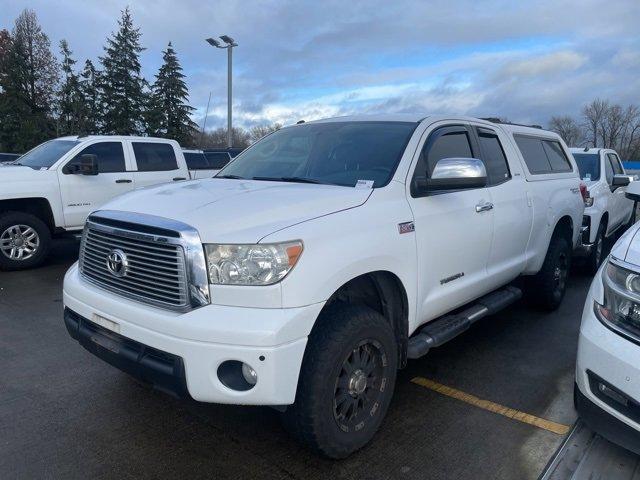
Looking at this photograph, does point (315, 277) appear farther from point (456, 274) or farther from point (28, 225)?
point (28, 225)

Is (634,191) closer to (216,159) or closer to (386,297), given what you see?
(386,297)

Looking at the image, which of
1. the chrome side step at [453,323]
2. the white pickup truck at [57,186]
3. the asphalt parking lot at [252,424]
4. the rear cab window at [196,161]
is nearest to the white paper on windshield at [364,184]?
the chrome side step at [453,323]

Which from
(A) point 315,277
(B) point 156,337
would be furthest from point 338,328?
(B) point 156,337

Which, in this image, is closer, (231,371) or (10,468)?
(231,371)

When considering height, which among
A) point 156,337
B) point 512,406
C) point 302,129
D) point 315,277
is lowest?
point 512,406

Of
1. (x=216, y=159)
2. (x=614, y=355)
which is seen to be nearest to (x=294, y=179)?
(x=614, y=355)

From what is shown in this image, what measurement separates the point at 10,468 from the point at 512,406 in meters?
3.09

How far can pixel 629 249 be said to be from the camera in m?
2.74

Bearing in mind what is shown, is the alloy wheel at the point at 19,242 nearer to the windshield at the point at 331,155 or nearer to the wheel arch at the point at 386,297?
Answer: the windshield at the point at 331,155

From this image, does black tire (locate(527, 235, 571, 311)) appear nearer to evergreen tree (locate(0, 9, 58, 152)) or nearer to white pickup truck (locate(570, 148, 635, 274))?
white pickup truck (locate(570, 148, 635, 274))

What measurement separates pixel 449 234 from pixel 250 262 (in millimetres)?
1638

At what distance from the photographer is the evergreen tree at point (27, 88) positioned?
36.1m

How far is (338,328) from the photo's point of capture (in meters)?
2.66

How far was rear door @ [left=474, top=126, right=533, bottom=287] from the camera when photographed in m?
4.22
